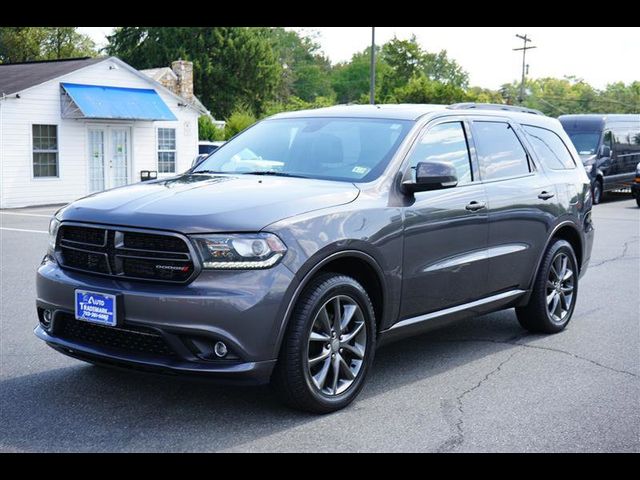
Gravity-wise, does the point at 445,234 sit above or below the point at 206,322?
above

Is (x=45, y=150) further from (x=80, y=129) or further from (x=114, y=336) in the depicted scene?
(x=114, y=336)

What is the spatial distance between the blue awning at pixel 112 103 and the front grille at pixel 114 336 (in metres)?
21.0

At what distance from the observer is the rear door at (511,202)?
21.1 feet

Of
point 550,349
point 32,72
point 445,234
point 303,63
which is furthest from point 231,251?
point 303,63

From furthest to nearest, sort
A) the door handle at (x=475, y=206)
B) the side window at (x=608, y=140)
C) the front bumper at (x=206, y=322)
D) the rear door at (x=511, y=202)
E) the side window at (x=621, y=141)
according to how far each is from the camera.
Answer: the side window at (x=621, y=141) → the side window at (x=608, y=140) → the rear door at (x=511, y=202) → the door handle at (x=475, y=206) → the front bumper at (x=206, y=322)

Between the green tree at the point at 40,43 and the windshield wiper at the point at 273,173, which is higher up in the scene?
the green tree at the point at 40,43

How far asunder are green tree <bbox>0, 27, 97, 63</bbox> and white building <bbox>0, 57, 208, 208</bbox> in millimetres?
29601

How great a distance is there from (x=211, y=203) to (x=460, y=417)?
191 cm

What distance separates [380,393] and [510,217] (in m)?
1.91

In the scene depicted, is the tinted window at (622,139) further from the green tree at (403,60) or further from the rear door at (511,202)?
the green tree at (403,60)

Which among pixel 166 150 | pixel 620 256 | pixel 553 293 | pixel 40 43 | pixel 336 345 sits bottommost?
pixel 620 256

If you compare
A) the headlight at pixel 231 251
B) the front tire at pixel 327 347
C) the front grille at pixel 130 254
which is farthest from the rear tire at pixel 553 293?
the front grille at pixel 130 254

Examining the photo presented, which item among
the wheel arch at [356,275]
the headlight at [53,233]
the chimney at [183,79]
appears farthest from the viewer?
the chimney at [183,79]

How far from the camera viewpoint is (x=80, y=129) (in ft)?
85.5
